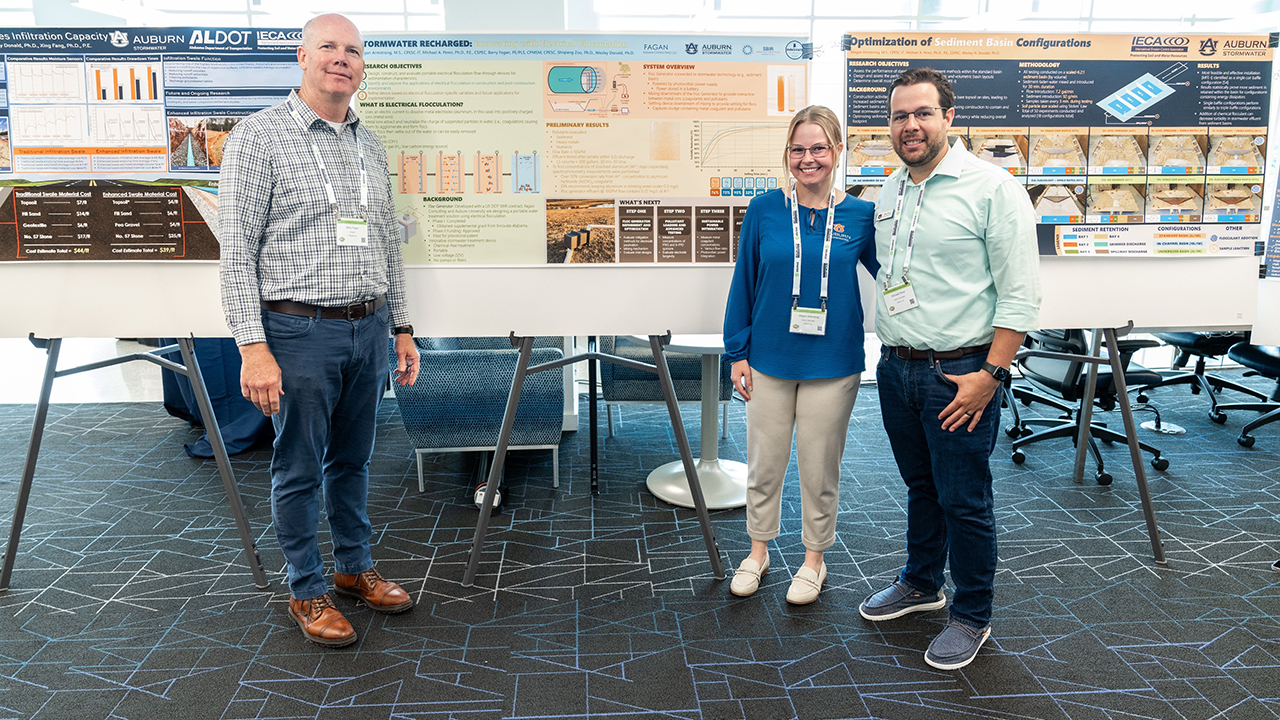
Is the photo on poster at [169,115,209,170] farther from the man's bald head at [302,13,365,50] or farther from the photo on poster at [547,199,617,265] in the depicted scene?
the photo on poster at [547,199,617,265]

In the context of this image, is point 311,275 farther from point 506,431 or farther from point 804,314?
point 804,314

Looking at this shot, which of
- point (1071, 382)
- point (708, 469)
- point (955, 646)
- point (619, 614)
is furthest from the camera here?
point (1071, 382)

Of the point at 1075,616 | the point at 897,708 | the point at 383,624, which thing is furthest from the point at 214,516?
the point at 1075,616

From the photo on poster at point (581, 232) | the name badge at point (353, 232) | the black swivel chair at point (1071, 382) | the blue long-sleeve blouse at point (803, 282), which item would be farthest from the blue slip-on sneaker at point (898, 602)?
the name badge at point (353, 232)

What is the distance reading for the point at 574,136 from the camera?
8.52 ft

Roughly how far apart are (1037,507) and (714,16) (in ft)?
16.2

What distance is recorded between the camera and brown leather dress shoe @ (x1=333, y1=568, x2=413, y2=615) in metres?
2.63

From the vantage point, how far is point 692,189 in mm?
2645

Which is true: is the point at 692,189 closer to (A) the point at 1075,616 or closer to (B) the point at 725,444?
(A) the point at 1075,616

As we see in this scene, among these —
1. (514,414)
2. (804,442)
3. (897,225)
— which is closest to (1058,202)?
(897,225)

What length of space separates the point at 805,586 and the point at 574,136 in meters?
1.70

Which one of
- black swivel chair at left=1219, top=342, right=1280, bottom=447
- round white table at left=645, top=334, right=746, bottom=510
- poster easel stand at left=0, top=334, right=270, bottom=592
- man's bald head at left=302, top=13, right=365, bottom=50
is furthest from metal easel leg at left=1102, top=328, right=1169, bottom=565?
poster easel stand at left=0, top=334, right=270, bottom=592

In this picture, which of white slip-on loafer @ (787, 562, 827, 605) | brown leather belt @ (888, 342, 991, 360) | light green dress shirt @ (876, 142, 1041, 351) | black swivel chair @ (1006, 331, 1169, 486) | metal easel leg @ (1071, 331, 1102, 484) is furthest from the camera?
black swivel chair @ (1006, 331, 1169, 486)

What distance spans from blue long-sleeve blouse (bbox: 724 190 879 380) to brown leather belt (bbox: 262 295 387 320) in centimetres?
115
